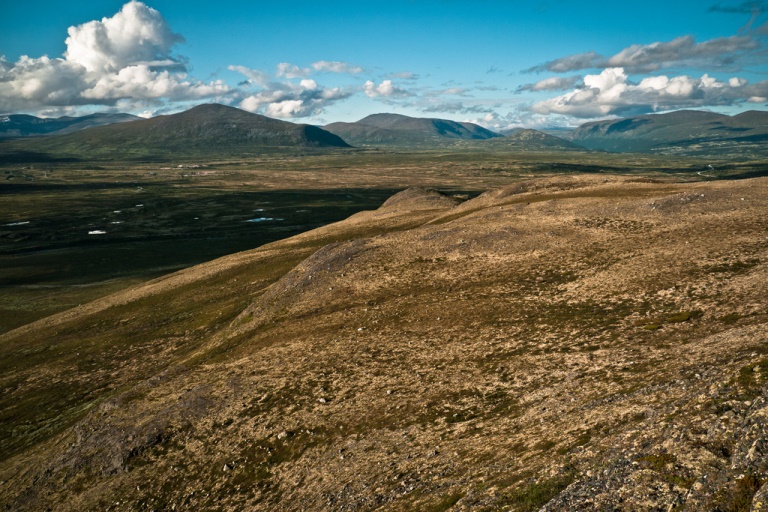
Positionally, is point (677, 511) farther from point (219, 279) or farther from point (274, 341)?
point (219, 279)

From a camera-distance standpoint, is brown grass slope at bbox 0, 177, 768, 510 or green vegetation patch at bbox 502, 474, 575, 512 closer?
green vegetation patch at bbox 502, 474, 575, 512

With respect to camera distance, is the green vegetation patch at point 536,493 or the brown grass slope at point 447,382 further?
the brown grass slope at point 447,382

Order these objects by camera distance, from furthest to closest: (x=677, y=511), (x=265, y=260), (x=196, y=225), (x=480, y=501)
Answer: (x=196, y=225)
(x=265, y=260)
(x=480, y=501)
(x=677, y=511)

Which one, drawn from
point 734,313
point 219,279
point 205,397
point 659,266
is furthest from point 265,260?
point 734,313

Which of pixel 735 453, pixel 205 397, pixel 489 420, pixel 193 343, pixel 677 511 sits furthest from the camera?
pixel 193 343

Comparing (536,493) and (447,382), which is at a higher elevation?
(536,493)

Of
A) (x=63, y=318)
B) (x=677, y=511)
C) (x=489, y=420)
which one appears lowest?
(x=63, y=318)

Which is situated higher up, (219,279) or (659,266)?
(659,266)

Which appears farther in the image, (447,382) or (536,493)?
(447,382)
